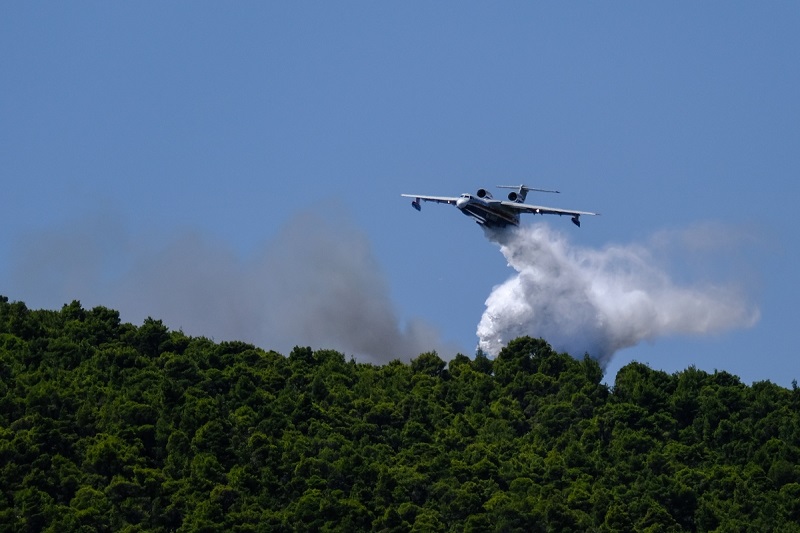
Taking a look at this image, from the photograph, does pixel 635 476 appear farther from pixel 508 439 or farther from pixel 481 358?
pixel 481 358

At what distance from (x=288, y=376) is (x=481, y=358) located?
62.0 feet

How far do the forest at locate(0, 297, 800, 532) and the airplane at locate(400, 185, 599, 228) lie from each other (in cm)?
1128

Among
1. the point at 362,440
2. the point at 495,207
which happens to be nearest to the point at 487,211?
the point at 495,207

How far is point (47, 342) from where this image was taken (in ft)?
448

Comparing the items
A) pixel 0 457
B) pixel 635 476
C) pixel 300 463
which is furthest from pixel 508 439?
pixel 0 457

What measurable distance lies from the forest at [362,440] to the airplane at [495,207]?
11.3m

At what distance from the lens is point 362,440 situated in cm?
12594

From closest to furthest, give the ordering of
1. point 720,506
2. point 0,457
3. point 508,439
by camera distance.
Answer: point 0,457 < point 720,506 < point 508,439

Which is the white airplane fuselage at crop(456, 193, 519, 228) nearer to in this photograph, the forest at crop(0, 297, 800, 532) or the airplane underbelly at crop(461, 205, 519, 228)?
the airplane underbelly at crop(461, 205, 519, 228)

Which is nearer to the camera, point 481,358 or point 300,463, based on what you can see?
point 300,463

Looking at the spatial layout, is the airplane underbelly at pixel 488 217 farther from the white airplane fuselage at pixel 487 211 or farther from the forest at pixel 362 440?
the forest at pixel 362 440

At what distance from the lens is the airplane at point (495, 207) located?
140625 mm

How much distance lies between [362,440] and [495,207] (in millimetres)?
23903

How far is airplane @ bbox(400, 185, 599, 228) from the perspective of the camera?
14062cm
